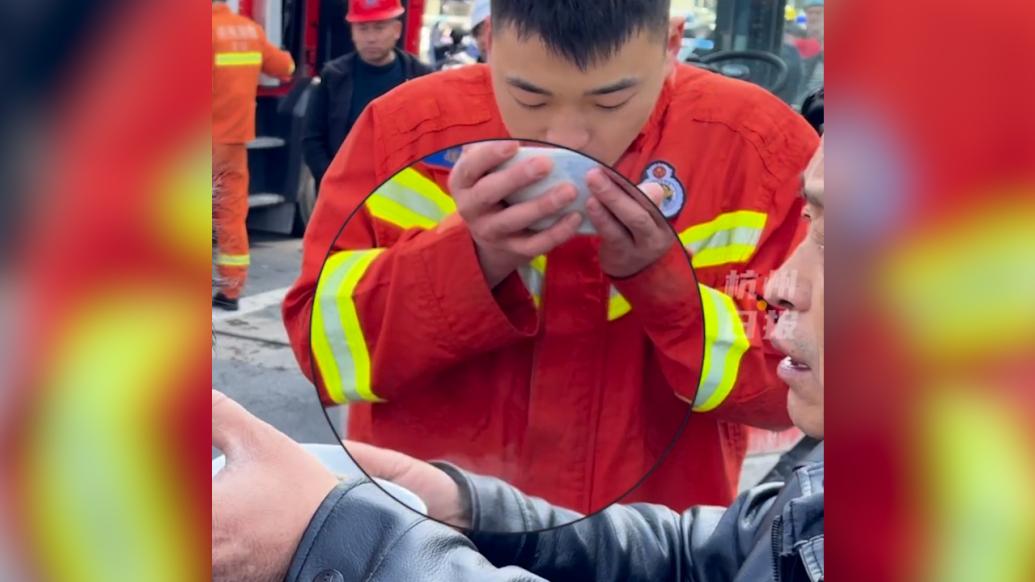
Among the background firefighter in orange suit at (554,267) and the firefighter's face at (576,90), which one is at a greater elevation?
the firefighter's face at (576,90)

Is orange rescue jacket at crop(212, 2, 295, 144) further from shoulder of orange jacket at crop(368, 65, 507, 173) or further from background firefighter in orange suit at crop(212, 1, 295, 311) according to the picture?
shoulder of orange jacket at crop(368, 65, 507, 173)

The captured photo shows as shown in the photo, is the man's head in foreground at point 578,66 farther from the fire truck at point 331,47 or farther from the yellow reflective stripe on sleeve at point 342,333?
the yellow reflective stripe on sleeve at point 342,333

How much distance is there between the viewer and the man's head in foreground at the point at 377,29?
42.5 inches

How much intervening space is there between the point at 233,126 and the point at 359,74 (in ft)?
0.42

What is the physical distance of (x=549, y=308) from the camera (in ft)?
3.61

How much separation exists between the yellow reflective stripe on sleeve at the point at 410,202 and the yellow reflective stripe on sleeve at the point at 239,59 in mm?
173

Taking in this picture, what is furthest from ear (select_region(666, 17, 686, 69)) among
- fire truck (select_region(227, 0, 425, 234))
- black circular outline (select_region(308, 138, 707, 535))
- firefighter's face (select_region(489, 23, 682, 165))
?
fire truck (select_region(227, 0, 425, 234))

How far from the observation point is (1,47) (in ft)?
2.52

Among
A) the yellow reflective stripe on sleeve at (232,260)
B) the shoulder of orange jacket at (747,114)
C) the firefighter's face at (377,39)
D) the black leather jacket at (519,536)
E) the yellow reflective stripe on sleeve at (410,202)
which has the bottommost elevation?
the black leather jacket at (519,536)

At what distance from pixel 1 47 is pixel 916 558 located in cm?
74

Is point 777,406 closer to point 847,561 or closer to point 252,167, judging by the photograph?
point 847,561

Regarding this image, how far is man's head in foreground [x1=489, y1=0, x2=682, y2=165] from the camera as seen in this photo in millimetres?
1049

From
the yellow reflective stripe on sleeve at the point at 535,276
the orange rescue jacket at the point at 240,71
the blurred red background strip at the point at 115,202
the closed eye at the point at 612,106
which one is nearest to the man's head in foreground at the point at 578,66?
the closed eye at the point at 612,106

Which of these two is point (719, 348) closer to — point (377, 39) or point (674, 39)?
point (674, 39)
